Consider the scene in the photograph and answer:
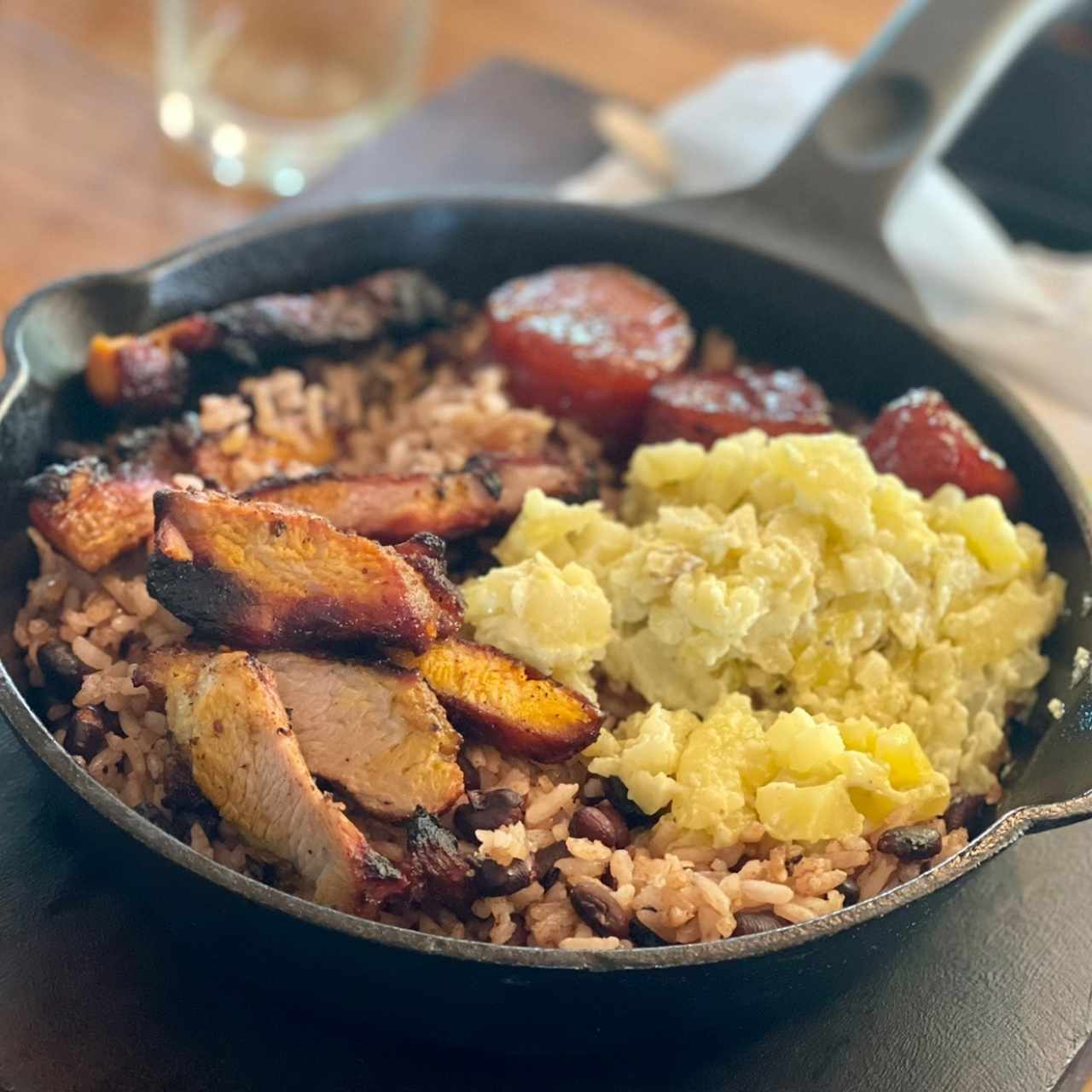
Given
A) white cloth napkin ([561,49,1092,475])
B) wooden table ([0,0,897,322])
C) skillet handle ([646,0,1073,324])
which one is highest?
skillet handle ([646,0,1073,324])

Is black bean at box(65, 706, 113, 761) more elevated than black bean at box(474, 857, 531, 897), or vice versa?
black bean at box(474, 857, 531, 897)

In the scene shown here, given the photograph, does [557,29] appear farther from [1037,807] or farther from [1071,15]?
[1037,807]

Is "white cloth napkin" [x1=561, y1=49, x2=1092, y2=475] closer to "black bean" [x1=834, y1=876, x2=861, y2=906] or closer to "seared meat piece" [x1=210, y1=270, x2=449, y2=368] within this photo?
"seared meat piece" [x1=210, y1=270, x2=449, y2=368]

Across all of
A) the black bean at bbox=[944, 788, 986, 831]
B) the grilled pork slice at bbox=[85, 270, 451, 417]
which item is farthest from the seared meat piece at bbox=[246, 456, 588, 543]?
the black bean at bbox=[944, 788, 986, 831]

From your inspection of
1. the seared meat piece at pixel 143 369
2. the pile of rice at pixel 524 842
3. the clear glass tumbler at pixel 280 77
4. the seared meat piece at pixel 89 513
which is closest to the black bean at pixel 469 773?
the pile of rice at pixel 524 842

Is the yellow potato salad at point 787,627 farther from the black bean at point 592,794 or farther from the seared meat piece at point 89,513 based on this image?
the seared meat piece at point 89,513

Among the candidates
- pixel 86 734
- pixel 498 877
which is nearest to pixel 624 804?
pixel 498 877

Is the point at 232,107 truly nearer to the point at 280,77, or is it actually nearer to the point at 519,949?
the point at 280,77
